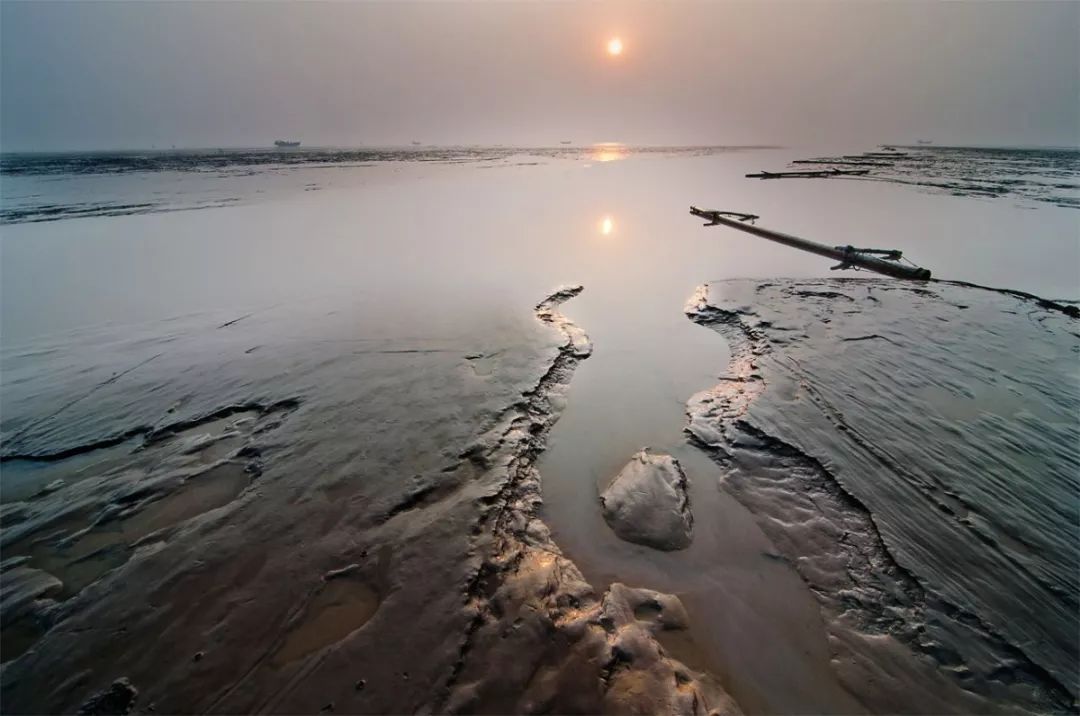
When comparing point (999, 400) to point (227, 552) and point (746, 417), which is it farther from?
point (227, 552)

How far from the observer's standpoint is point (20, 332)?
31.1 ft

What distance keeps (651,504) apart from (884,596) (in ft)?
7.67

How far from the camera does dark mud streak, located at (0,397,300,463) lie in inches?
231

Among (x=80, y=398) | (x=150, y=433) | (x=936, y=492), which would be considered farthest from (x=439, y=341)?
(x=936, y=492)

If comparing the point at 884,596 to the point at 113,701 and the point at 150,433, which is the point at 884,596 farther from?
the point at 150,433

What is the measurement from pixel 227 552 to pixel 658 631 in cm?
450

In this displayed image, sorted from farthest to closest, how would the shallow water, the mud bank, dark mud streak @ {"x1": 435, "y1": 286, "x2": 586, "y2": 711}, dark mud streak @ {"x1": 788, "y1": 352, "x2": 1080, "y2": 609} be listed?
the shallow water → dark mud streak @ {"x1": 788, "y1": 352, "x2": 1080, "y2": 609} → dark mud streak @ {"x1": 435, "y1": 286, "x2": 586, "y2": 711} → the mud bank

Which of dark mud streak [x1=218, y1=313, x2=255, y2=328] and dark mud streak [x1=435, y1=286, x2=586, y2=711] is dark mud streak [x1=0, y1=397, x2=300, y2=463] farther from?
dark mud streak [x1=218, y1=313, x2=255, y2=328]

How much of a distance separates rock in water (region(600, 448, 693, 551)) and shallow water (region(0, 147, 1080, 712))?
0.19 metres

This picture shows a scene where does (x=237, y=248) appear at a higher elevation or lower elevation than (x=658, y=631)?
higher

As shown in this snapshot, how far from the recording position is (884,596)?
4074mm

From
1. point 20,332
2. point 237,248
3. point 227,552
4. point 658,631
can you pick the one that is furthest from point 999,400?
point 237,248

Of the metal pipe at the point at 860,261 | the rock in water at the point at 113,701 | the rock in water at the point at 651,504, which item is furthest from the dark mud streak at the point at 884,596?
the metal pipe at the point at 860,261

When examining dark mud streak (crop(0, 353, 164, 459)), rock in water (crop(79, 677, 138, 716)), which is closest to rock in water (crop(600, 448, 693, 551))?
rock in water (crop(79, 677, 138, 716))
